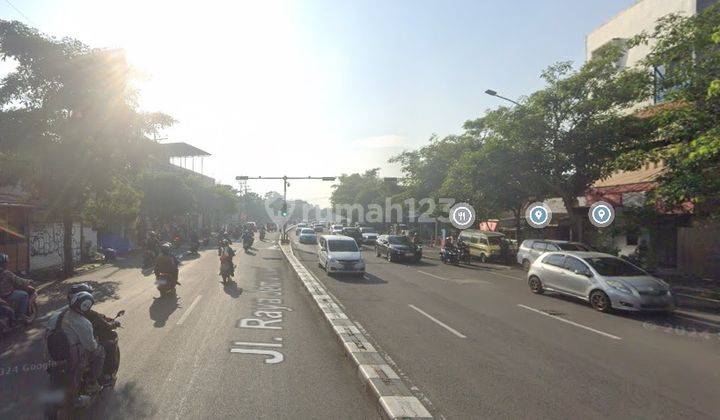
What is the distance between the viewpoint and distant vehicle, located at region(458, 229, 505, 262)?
29609 millimetres

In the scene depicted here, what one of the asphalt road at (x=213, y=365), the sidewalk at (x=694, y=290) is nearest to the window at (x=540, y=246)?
the sidewalk at (x=694, y=290)

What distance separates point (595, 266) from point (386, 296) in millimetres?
5937

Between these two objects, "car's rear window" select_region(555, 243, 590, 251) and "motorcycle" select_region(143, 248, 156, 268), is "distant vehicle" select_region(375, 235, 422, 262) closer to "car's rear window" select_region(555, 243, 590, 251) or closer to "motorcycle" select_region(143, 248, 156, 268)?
"car's rear window" select_region(555, 243, 590, 251)

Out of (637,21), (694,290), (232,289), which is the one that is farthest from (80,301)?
(637,21)

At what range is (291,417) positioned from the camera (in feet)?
17.9

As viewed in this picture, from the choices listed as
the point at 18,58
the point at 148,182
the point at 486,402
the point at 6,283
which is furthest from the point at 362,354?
the point at 148,182

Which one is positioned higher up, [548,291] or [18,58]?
[18,58]

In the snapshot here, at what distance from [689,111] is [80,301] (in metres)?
14.5

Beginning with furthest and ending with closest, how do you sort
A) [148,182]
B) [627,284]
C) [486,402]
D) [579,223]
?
[148,182] < [579,223] < [627,284] < [486,402]

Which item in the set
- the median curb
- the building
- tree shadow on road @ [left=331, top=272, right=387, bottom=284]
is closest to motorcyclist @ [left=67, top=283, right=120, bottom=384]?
the median curb

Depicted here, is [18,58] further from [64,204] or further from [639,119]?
[639,119]

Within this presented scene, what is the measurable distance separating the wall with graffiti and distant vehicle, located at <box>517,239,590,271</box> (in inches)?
829

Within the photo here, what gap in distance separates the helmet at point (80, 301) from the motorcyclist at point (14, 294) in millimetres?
5342

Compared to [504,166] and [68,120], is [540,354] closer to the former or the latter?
[504,166]
